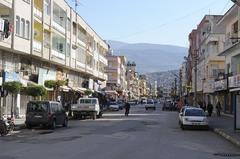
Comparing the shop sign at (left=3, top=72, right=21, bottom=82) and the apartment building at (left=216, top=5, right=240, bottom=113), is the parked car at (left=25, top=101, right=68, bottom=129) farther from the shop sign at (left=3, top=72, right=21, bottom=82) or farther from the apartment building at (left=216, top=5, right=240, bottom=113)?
the apartment building at (left=216, top=5, right=240, bottom=113)

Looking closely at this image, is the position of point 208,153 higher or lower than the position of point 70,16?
lower

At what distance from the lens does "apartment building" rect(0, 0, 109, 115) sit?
132 feet

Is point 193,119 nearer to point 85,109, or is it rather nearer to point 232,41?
point 85,109

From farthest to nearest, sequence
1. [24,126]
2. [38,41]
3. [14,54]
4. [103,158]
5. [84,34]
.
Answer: [84,34] < [38,41] < [14,54] < [24,126] < [103,158]

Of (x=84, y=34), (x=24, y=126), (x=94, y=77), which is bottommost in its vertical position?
(x=24, y=126)

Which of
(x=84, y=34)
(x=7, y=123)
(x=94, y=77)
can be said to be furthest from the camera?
(x=94, y=77)

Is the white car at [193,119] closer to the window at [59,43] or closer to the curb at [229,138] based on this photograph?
the curb at [229,138]

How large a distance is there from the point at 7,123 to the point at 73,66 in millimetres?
39491

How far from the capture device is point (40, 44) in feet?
156

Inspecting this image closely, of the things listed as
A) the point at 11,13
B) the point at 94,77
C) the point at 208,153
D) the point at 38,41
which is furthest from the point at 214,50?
the point at 208,153

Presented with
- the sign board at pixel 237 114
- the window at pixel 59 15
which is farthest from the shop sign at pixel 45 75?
the sign board at pixel 237 114

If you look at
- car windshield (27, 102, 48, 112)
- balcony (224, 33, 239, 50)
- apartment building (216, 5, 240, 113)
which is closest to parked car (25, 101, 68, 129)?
car windshield (27, 102, 48, 112)

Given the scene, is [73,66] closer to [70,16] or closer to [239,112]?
[70,16]

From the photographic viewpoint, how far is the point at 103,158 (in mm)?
15773
